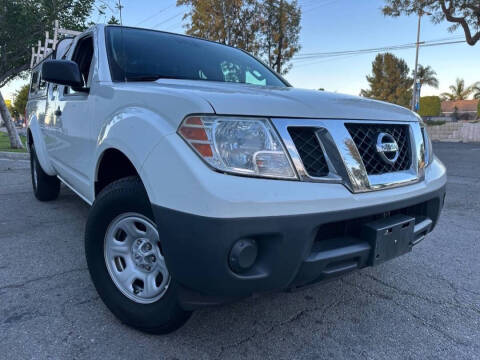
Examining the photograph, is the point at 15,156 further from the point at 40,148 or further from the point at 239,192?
the point at 239,192

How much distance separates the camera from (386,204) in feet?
5.45

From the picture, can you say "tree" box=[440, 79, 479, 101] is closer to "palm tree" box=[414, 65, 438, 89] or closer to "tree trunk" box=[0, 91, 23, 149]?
"palm tree" box=[414, 65, 438, 89]

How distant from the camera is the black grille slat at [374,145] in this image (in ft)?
5.55

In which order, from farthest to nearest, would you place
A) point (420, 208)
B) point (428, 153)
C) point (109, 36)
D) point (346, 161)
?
point (109, 36) < point (428, 153) < point (420, 208) < point (346, 161)

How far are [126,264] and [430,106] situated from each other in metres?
40.9

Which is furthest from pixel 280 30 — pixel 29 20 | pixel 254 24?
pixel 29 20

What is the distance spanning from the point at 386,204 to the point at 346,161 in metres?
0.30

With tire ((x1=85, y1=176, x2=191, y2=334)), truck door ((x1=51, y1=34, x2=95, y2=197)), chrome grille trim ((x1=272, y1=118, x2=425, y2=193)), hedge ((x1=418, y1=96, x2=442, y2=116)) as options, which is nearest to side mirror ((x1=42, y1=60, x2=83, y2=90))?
truck door ((x1=51, y1=34, x2=95, y2=197))

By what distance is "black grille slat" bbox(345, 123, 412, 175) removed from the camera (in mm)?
1692

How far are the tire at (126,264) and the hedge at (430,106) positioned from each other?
131ft

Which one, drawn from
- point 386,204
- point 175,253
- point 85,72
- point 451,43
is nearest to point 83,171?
point 85,72

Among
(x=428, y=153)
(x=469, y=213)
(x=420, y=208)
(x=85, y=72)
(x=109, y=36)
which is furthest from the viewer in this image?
(x=469, y=213)

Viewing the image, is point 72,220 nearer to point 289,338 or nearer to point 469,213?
point 289,338

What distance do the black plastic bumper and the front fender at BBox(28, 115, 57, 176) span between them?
9.68 feet
